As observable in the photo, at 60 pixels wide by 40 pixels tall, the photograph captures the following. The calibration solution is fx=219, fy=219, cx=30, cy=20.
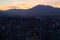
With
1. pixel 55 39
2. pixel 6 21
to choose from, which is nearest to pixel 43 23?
pixel 55 39

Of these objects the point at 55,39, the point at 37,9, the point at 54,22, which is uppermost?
the point at 37,9

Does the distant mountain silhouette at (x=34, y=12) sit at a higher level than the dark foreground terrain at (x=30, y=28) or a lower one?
higher

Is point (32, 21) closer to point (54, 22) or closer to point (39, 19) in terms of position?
point (39, 19)

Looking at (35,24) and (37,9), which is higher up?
(37,9)

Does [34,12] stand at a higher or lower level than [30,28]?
higher

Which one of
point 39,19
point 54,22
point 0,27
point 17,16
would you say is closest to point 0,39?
point 0,27

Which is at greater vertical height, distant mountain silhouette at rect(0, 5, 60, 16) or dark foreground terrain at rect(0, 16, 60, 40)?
distant mountain silhouette at rect(0, 5, 60, 16)

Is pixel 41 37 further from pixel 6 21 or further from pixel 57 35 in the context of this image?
pixel 6 21
